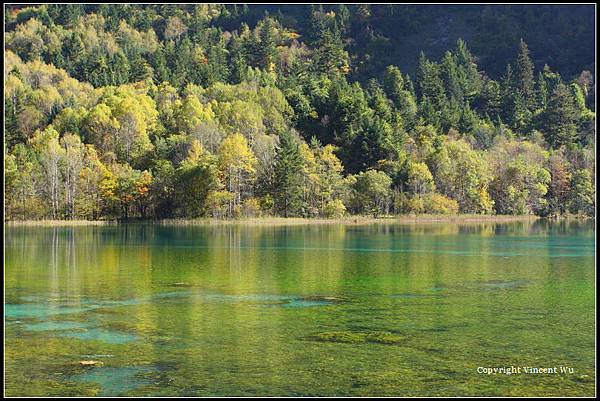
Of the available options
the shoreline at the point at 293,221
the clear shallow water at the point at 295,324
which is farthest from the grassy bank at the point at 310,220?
the clear shallow water at the point at 295,324

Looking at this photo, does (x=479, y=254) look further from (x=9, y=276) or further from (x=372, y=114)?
(x=372, y=114)

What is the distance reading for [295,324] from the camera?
2436cm

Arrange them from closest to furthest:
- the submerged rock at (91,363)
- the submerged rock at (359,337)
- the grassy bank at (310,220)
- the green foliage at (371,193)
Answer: the submerged rock at (91,363)
the submerged rock at (359,337)
the grassy bank at (310,220)
the green foliage at (371,193)

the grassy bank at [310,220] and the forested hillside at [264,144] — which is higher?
the forested hillside at [264,144]

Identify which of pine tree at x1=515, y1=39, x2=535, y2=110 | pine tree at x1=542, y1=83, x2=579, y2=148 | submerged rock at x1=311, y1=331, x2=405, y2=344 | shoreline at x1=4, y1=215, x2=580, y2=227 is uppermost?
pine tree at x1=515, y1=39, x2=535, y2=110

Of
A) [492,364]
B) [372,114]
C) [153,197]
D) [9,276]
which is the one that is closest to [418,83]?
[372,114]

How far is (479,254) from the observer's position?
162 ft

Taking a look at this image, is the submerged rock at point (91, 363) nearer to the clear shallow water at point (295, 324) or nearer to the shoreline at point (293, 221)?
the clear shallow water at point (295, 324)

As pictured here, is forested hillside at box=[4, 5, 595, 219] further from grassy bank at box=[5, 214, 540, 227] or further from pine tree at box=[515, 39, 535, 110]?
grassy bank at box=[5, 214, 540, 227]

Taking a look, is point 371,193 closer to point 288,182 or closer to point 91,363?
point 288,182

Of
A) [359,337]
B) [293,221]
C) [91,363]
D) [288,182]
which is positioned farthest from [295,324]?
[288,182]

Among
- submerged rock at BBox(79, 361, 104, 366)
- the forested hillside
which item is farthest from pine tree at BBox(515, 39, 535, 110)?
submerged rock at BBox(79, 361, 104, 366)

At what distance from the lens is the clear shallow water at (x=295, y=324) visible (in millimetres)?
18016

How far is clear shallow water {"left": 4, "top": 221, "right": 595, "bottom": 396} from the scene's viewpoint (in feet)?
59.1
